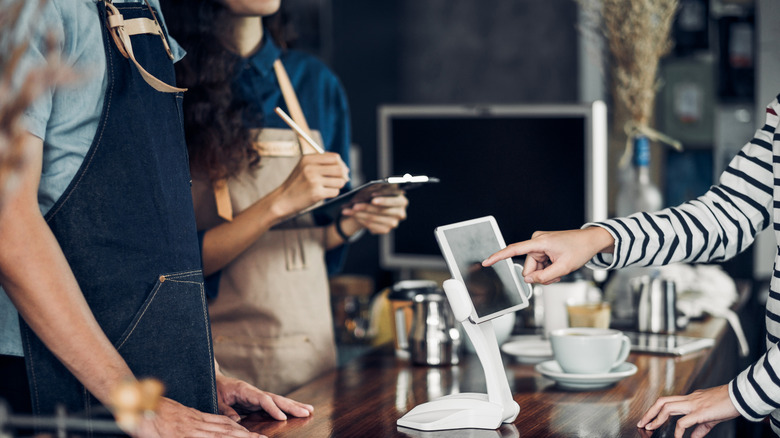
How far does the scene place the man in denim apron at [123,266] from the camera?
3.23 feet

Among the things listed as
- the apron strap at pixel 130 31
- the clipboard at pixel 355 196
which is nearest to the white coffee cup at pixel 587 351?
the clipboard at pixel 355 196

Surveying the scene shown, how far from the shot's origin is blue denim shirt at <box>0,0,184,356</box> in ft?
3.41

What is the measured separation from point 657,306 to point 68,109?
1371 mm

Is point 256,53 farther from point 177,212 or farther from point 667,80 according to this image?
point 667,80

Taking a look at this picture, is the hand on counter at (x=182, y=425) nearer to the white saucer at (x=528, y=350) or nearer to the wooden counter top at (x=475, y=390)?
the wooden counter top at (x=475, y=390)

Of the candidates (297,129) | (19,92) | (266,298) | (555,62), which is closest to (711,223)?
(297,129)

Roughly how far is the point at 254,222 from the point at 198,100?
0.29 m

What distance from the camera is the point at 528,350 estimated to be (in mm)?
1703

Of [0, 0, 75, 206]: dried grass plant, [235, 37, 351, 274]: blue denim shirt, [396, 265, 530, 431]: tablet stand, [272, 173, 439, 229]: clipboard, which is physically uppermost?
[235, 37, 351, 274]: blue denim shirt

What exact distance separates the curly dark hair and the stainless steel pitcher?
950 millimetres

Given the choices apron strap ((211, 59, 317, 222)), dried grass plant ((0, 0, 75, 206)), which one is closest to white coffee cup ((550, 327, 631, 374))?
apron strap ((211, 59, 317, 222))

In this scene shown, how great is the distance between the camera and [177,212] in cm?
118

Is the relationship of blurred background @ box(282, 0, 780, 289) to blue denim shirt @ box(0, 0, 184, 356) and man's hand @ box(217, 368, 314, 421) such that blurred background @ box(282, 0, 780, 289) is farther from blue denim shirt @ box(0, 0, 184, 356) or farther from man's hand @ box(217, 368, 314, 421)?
blue denim shirt @ box(0, 0, 184, 356)

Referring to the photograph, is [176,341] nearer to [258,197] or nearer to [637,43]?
[258,197]
